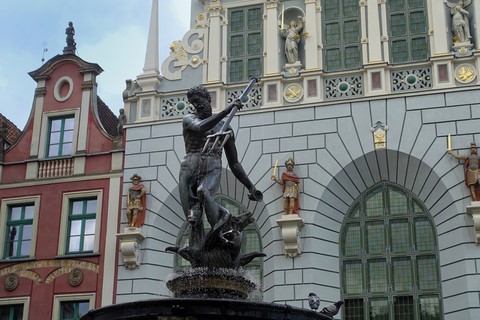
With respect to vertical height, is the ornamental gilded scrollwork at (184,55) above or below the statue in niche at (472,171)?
above

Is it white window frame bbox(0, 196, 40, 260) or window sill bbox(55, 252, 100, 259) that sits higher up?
white window frame bbox(0, 196, 40, 260)

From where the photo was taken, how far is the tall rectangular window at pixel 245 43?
25750 mm

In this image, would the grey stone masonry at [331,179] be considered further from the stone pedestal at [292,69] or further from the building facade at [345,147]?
the stone pedestal at [292,69]

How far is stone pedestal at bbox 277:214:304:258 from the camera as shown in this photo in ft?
74.0

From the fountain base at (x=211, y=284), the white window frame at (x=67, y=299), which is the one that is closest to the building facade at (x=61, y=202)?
the white window frame at (x=67, y=299)

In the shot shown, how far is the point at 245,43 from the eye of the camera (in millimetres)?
26109

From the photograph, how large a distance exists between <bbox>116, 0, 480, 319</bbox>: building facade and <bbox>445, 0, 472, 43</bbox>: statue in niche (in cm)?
4

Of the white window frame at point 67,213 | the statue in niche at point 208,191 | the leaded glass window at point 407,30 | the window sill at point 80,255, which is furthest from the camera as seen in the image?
the white window frame at point 67,213

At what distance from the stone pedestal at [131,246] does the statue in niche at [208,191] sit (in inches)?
421

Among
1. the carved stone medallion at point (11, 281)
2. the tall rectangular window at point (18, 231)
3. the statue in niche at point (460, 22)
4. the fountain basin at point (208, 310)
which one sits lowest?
the fountain basin at point (208, 310)

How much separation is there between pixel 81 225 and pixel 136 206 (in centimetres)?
216

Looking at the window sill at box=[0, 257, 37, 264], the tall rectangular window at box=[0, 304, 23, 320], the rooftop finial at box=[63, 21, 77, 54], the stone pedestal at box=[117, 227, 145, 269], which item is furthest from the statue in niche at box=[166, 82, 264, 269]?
the rooftop finial at box=[63, 21, 77, 54]

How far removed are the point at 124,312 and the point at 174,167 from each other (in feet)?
45.0

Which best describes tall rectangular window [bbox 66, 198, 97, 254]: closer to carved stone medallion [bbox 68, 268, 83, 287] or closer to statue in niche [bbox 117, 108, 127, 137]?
carved stone medallion [bbox 68, 268, 83, 287]
